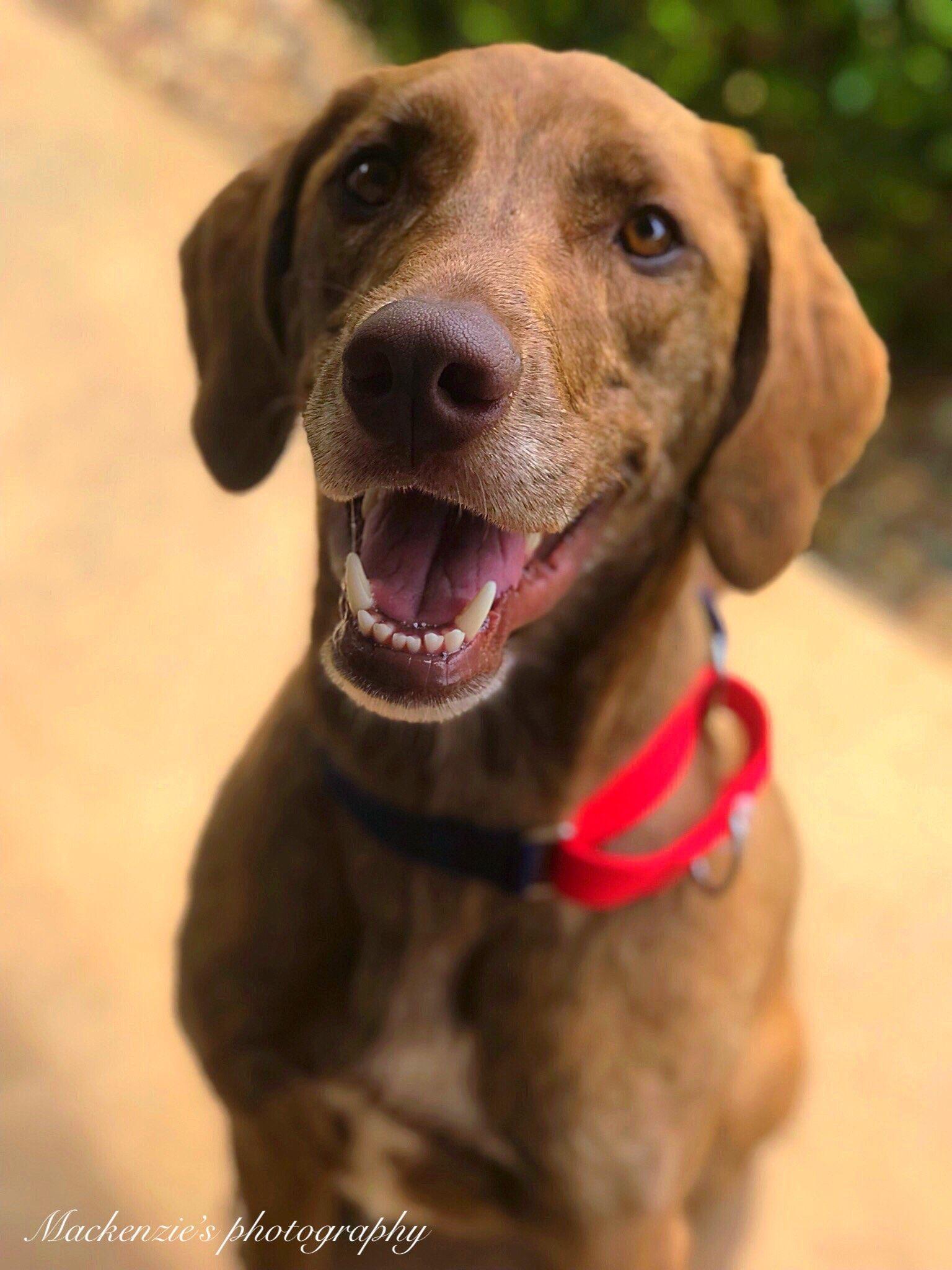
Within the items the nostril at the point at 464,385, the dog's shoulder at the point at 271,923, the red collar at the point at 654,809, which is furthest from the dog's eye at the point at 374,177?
the red collar at the point at 654,809

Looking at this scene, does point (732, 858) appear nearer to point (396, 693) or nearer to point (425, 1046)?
point (425, 1046)

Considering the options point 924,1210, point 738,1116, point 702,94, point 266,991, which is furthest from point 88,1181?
point 702,94

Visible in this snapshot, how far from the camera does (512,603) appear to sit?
112 centimetres

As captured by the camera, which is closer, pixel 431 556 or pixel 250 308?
pixel 431 556

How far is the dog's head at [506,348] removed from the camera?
3.30 ft

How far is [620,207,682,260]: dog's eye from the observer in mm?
1154

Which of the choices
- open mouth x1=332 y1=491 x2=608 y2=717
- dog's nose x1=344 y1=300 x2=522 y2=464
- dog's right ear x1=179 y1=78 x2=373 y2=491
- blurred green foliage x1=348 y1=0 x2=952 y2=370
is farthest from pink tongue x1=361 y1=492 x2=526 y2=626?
blurred green foliage x1=348 y1=0 x2=952 y2=370

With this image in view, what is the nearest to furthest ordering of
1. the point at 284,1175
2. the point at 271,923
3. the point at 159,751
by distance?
the point at 271,923, the point at 284,1175, the point at 159,751

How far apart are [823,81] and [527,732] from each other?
6.77 feet

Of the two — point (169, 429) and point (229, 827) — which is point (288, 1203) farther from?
point (169, 429)

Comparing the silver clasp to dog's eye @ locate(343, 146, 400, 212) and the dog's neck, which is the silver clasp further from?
dog's eye @ locate(343, 146, 400, 212)

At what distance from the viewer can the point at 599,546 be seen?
1.21 metres

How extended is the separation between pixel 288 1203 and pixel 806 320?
1.18m

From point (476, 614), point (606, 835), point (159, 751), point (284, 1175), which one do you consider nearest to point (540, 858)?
point (606, 835)
